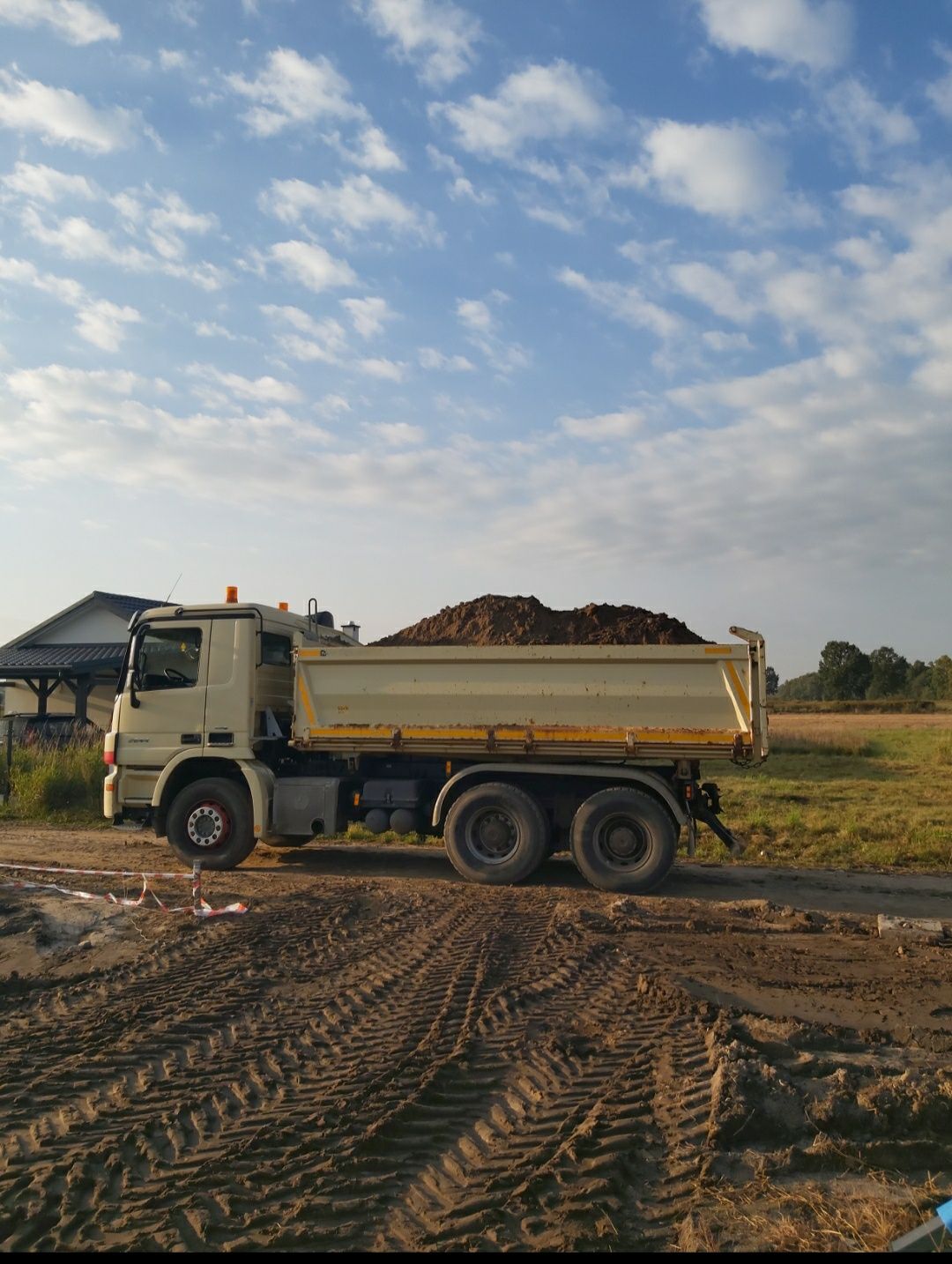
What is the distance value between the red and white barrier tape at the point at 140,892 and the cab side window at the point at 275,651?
8.19 feet

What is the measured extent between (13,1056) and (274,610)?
6653 millimetres

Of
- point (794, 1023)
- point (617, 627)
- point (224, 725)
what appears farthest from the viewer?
point (617, 627)

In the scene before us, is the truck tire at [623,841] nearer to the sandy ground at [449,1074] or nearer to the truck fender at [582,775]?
the truck fender at [582,775]

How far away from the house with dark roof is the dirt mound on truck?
44.8ft

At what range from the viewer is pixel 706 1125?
155 inches

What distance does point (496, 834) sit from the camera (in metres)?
9.61

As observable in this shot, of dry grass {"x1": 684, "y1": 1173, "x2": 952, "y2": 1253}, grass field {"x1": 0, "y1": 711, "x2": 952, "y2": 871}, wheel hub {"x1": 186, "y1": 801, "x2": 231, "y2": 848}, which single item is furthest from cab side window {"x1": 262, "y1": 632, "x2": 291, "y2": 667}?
dry grass {"x1": 684, "y1": 1173, "x2": 952, "y2": 1253}

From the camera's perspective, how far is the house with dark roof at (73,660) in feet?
76.2

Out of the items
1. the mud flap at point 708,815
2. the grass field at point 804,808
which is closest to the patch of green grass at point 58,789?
the grass field at point 804,808

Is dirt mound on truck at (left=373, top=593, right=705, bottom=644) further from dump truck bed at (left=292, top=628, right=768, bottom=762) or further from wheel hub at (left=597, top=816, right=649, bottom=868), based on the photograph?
wheel hub at (left=597, top=816, right=649, bottom=868)

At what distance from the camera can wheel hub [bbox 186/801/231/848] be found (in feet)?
33.7

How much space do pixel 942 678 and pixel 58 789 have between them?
90706mm

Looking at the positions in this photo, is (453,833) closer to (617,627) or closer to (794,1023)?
(617,627)

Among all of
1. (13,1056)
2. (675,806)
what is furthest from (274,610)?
(13,1056)
